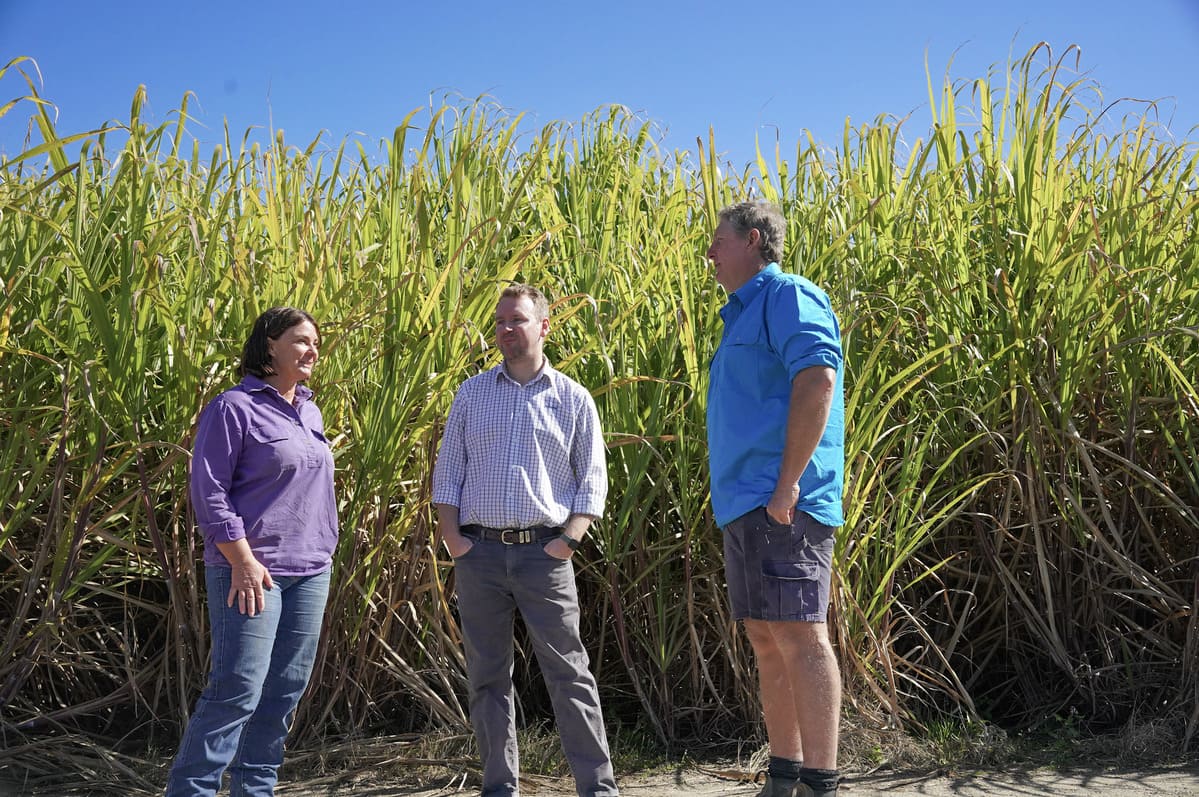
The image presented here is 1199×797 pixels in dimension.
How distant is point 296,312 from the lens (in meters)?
2.60

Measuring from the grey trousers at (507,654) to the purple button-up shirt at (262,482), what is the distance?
1.31ft

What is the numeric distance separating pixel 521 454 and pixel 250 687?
0.84 meters

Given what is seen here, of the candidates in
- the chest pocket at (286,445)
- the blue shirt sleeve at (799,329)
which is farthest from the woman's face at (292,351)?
the blue shirt sleeve at (799,329)

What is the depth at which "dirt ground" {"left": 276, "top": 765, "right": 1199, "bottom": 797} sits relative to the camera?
296 cm

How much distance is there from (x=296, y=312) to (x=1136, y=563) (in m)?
2.82

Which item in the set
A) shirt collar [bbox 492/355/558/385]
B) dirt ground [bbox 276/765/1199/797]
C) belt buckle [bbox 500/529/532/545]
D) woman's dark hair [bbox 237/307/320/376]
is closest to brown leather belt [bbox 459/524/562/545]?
belt buckle [bbox 500/529/532/545]

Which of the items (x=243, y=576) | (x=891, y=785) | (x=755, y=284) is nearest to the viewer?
(x=243, y=576)

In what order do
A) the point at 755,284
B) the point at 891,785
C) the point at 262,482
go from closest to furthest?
the point at 262,482 < the point at 755,284 < the point at 891,785

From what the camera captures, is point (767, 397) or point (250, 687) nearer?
point (250, 687)

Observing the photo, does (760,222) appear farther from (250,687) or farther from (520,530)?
(250,687)

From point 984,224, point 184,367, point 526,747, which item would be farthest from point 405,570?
point 984,224

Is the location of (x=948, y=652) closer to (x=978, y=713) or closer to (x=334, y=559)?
(x=978, y=713)

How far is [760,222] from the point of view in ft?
9.07

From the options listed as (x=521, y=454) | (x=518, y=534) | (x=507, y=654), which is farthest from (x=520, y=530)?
(x=507, y=654)
